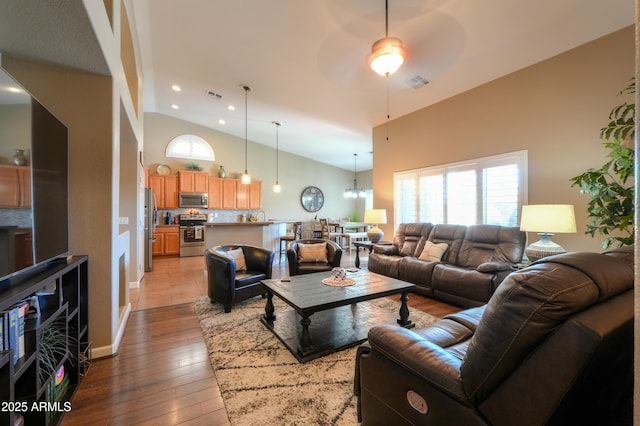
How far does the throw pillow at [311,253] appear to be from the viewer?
406 centimetres

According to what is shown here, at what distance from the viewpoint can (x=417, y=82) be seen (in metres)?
4.20

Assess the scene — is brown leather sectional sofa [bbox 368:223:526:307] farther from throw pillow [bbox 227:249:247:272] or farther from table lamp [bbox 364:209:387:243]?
throw pillow [bbox 227:249:247:272]

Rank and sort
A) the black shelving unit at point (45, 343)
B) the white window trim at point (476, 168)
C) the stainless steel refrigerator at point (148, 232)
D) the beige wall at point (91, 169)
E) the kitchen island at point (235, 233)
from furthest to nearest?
the stainless steel refrigerator at point (148, 232)
the kitchen island at point (235, 233)
the white window trim at point (476, 168)
the beige wall at point (91, 169)
the black shelving unit at point (45, 343)

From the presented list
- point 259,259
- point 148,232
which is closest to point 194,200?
point 148,232

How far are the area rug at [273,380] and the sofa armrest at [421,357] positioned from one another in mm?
643

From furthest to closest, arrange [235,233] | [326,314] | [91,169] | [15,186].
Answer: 1. [235,233]
2. [326,314]
3. [91,169]
4. [15,186]

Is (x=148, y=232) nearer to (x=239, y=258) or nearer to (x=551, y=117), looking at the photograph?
(x=239, y=258)

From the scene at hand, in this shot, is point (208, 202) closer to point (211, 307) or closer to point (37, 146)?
point (211, 307)

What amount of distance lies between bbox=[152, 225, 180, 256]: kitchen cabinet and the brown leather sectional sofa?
5334 mm

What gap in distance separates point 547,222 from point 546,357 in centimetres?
279

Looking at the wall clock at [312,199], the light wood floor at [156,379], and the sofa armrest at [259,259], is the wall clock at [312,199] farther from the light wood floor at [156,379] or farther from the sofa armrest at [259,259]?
the light wood floor at [156,379]

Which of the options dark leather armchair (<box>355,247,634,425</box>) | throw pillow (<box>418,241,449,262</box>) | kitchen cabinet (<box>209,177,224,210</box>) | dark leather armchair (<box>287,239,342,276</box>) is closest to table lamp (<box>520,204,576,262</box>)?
throw pillow (<box>418,241,449,262</box>)

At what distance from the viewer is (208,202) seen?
7.74 m

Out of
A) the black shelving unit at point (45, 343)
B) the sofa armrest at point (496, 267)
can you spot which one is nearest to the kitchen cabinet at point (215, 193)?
the black shelving unit at point (45, 343)
